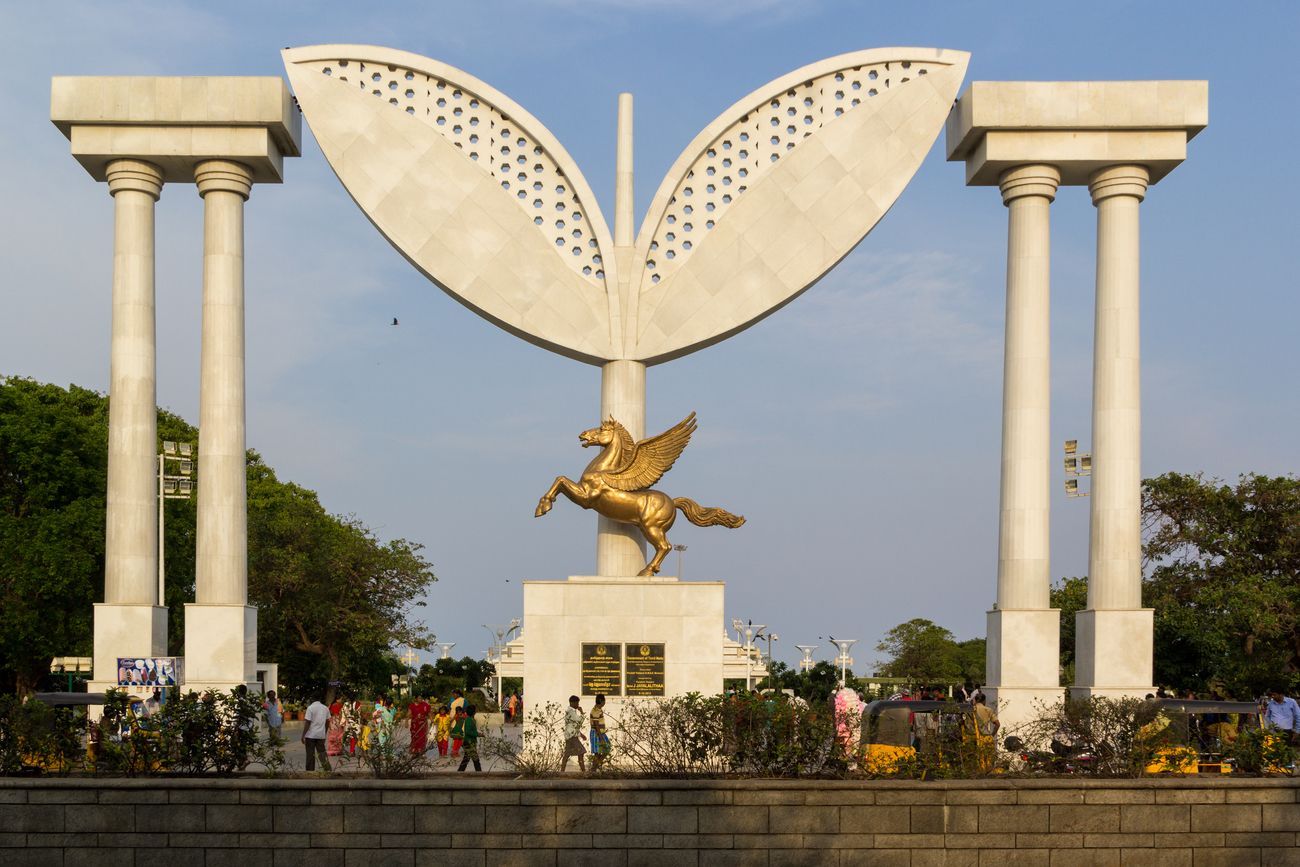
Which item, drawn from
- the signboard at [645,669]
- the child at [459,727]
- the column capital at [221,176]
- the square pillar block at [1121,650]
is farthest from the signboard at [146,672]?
the square pillar block at [1121,650]

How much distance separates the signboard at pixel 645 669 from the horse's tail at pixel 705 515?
1794 mm

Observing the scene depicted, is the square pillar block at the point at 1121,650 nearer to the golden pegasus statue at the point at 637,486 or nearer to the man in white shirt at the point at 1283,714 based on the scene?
the man in white shirt at the point at 1283,714

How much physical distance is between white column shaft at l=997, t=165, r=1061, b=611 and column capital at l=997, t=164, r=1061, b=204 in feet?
0.05

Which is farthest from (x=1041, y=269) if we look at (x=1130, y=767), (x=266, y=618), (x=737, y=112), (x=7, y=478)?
(x=266, y=618)

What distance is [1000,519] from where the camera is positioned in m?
22.7

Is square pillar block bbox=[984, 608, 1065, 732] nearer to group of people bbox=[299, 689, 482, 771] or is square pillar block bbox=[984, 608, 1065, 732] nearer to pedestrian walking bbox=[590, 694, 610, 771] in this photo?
pedestrian walking bbox=[590, 694, 610, 771]

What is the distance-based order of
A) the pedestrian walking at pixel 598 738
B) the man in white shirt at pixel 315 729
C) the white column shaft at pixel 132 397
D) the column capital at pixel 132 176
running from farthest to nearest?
the column capital at pixel 132 176 → the white column shaft at pixel 132 397 → the man in white shirt at pixel 315 729 → the pedestrian walking at pixel 598 738

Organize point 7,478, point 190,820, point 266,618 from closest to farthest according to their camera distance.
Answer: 1. point 190,820
2. point 7,478
3. point 266,618

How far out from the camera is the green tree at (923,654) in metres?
71.1

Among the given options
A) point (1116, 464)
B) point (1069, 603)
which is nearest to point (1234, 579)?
point (1069, 603)

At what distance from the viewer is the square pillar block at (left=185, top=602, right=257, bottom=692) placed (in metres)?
21.5

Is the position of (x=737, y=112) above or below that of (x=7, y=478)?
above

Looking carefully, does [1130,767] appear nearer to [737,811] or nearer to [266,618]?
[737,811]

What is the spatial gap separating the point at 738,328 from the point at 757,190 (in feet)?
6.57
